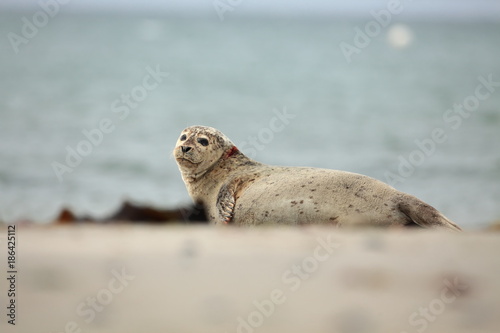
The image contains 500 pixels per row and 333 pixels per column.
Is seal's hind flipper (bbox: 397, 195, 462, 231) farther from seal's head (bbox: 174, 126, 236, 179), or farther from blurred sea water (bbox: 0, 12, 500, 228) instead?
blurred sea water (bbox: 0, 12, 500, 228)

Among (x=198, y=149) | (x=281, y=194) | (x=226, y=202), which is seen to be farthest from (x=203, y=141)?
(x=281, y=194)

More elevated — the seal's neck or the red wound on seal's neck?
the red wound on seal's neck

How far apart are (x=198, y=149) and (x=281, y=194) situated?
40.8 inches

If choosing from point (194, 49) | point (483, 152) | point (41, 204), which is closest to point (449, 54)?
point (194, 49)

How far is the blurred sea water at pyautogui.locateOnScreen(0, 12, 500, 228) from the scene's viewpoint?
11891 mm

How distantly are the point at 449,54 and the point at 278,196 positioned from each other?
50774 millimetres

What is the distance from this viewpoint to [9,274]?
13.8 ft

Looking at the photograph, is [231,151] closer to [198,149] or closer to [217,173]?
[217,173]

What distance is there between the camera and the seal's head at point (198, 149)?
19.7 ft

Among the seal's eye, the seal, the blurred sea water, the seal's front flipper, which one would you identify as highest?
the seal's eye

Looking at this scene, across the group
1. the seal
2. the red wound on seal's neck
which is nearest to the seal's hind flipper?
the seal

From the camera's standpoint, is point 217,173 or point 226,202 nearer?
point 226,202

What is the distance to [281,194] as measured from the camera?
5297 millimetres

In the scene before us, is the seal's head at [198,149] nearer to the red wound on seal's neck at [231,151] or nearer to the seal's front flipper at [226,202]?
the red wound on seal's neck at [231,151]
